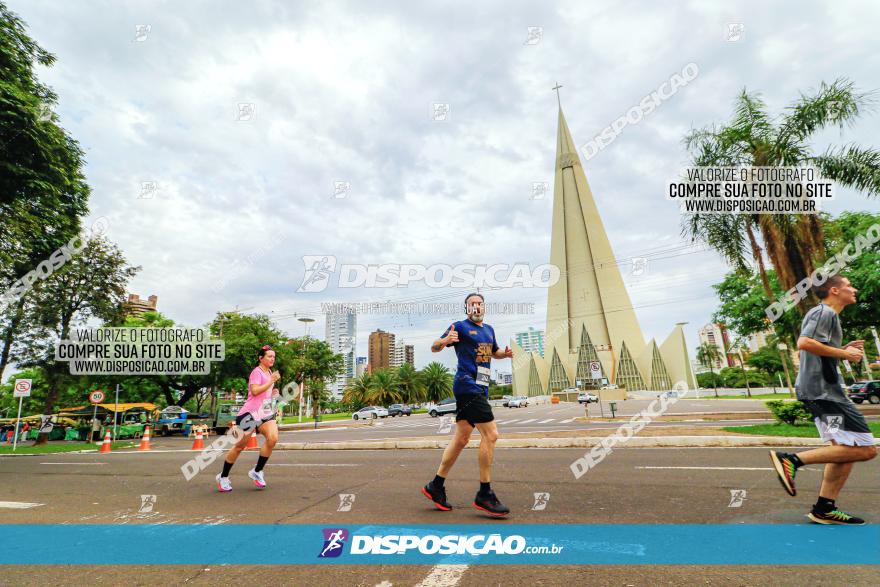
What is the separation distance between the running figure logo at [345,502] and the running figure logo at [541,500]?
193 centimetres

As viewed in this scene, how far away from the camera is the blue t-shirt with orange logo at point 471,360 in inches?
163

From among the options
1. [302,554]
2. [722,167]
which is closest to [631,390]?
[722,167]

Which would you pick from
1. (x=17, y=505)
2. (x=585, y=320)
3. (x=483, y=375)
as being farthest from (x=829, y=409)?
(x=585, y=320)

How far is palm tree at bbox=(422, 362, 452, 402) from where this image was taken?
2773 inches

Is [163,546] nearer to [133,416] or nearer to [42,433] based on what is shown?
[42,433]

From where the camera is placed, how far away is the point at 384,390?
2591 inches

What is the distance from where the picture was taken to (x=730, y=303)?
1094 inches

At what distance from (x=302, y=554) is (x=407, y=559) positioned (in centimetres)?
81

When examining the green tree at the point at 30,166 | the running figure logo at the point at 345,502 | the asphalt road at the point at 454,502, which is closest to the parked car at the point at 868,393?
the asphalt road at the point at 454,502

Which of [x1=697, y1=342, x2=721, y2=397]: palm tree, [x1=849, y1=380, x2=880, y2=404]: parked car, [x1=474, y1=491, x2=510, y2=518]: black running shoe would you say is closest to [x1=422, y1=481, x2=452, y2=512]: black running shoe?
[x1=474, y1=491, x2=510, y2=518]: black running shoe

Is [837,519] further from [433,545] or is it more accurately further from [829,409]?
[433,545]

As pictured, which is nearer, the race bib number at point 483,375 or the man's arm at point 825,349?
the man's arm at point 825,349

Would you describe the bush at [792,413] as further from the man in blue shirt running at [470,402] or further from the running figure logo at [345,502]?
the running figure logo at [345,502]

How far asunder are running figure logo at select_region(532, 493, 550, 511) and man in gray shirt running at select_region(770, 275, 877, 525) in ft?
6.82
